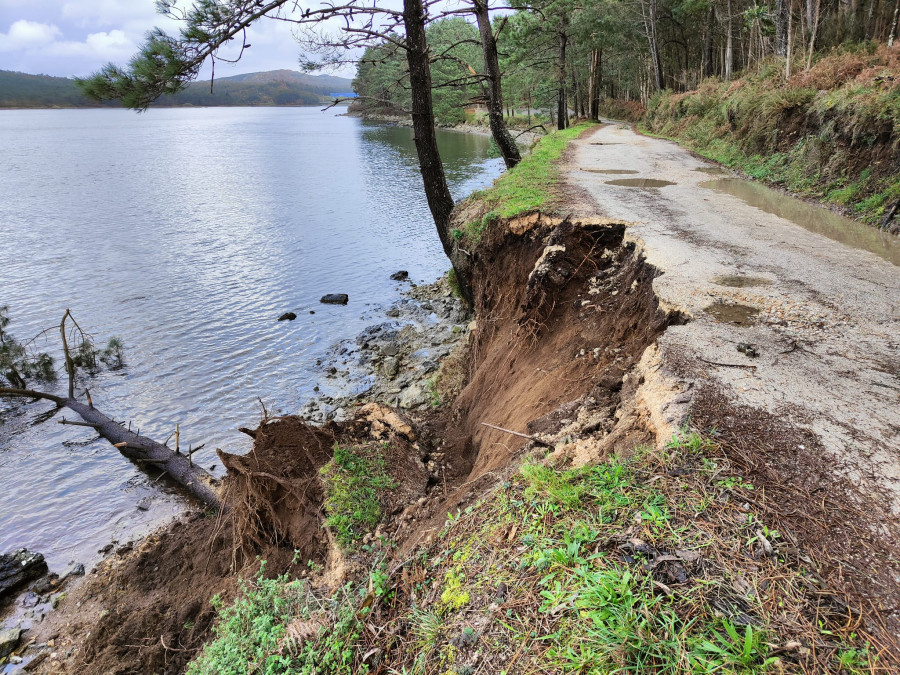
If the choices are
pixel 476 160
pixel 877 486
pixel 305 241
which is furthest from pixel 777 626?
pixel 476 160

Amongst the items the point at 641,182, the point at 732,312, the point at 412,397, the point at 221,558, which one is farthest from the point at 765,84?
the point at 221,558

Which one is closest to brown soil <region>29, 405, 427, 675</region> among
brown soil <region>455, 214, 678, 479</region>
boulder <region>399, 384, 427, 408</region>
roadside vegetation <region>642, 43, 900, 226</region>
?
brown soil <region>455, 214, 678, 479</region>

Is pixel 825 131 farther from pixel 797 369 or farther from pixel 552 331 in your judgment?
pixel 797 369

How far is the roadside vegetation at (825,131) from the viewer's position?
9219mm

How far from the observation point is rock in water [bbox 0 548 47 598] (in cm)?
652

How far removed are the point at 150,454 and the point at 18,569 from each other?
2.32m

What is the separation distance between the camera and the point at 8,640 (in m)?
5.79

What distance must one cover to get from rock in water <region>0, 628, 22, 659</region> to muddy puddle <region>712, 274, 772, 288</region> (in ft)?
30.2

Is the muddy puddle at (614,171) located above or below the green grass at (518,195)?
above

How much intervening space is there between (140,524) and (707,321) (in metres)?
8.40

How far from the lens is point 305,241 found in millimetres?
20625

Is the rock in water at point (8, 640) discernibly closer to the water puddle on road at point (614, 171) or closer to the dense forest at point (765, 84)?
the dense forest at point (765, 84)

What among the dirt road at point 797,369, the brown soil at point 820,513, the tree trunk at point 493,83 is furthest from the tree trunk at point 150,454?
the tree trunk at point 493,83

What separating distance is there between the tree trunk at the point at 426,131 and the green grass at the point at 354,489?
21.2 feet
